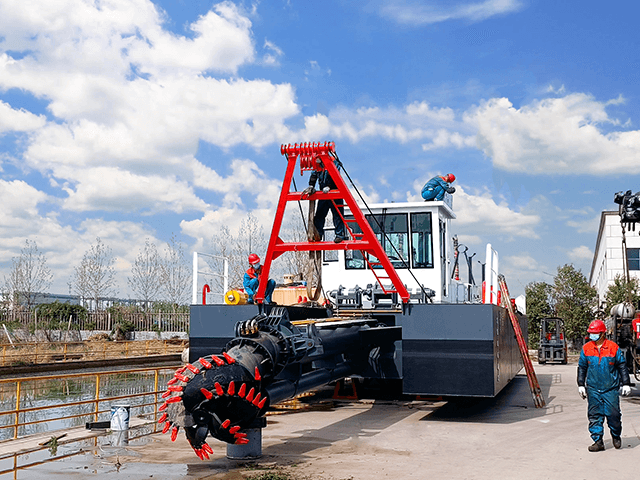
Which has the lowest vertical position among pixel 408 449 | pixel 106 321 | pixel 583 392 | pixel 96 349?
pixel 96 349

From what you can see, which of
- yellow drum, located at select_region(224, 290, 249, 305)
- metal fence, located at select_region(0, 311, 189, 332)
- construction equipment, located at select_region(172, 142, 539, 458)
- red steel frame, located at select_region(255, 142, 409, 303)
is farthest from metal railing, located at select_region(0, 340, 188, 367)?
red steel frame, located at select_region(255, 142, 409, 303)

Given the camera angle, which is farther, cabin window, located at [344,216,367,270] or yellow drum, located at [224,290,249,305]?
cabin window, located at [344,216,367,270]

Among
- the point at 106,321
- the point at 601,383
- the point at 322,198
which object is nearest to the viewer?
the point at 601,383

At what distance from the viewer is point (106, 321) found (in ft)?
137

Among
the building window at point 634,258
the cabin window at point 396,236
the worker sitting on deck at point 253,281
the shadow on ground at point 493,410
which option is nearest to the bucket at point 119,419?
the worker sitting on deck at point 253,281

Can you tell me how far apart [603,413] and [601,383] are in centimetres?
38

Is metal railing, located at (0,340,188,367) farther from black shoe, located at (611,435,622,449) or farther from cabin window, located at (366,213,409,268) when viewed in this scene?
black shoe, located at (611,435,622,449)

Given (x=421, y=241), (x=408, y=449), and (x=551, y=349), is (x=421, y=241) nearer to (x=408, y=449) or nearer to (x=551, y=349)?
(x=408, y=449)

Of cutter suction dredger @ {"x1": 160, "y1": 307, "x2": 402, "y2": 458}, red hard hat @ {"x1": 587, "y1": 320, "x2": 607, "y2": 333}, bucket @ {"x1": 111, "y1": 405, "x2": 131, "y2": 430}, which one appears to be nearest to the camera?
cutter suction dredger @ {"x1": 160, "y1": 307, "x2": 402, "y2": 458}

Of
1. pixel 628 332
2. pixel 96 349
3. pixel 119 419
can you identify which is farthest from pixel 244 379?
pixel 96 349

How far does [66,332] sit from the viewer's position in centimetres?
3778

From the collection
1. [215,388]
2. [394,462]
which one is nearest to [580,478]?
[394,462]

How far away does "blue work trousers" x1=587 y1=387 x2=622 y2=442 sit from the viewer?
322 inches

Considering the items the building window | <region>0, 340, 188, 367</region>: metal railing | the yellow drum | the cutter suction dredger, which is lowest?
<region>0, 340, 188, 367</region>: metal railing
